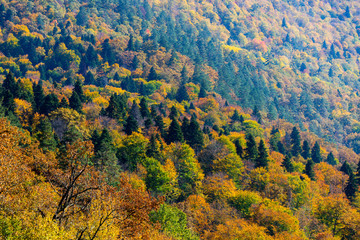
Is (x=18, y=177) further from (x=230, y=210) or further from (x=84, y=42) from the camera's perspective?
(x=84, y=42)

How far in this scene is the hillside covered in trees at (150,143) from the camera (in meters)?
25.3

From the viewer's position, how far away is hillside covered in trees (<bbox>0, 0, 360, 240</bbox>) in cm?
2527

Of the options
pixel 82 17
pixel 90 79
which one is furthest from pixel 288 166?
pixel 82 17

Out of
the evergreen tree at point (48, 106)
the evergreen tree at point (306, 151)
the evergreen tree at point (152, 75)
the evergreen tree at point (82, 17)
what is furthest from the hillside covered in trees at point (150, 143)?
the evergreen tree at point (306, 151)

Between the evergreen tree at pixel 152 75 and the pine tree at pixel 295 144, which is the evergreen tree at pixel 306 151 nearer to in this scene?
the pine tree at pixel 295 144

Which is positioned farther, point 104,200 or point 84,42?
point 84,42

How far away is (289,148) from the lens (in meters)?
110

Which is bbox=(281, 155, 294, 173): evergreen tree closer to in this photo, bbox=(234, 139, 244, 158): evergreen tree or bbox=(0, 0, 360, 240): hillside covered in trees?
bbox=(0, 0, 360, 240): hillside covered in trees

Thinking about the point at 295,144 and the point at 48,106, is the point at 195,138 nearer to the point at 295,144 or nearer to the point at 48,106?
the point at 48,106

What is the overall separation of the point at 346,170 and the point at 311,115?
9339 centimetres

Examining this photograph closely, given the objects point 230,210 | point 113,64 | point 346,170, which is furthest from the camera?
point 113,64

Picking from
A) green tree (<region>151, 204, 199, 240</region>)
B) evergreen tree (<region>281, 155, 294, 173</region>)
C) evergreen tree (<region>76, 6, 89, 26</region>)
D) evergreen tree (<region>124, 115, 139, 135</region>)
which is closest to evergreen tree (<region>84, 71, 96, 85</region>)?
evergreen tree (<region>76, 6, 89, 26</region>)

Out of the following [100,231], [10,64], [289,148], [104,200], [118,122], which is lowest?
[10,64]

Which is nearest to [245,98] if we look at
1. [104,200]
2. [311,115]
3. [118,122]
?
[311,115]
